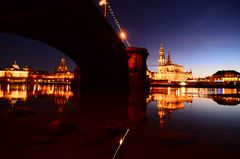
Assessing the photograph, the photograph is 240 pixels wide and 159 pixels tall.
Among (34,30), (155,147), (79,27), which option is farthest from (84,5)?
(155,147)

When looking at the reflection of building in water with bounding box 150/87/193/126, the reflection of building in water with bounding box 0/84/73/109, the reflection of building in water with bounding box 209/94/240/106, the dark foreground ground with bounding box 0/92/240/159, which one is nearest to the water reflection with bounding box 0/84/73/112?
the reflection of building in water with bounding box 0/84/73/109

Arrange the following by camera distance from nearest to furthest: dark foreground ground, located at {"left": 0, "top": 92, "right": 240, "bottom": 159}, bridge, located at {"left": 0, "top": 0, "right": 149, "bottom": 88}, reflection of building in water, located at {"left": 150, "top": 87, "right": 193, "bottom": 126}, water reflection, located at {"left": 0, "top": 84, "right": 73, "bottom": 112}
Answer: dark foreground ground, located at {"left": 0, "top": 92, "right": 240, "bottom": 159}
reflection of building in water, located at {"left": 150, "top": 87, "right": 193, "bottom": 126}
bridge, located at {"left": 0, "top": 0, "right": 149, "bottom": 88}
water reflection, located at {"left": 0, "top": 84, "right": 73, "bottom": 112}

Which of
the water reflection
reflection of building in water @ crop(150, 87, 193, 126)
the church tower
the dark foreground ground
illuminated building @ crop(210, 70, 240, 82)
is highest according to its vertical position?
the church tower

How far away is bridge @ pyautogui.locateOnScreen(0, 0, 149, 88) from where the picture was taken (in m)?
12.5

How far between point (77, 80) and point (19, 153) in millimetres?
35691

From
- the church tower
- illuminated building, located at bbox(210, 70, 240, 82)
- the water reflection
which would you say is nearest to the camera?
the water reflection

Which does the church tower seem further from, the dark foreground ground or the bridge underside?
the dark foreground ground

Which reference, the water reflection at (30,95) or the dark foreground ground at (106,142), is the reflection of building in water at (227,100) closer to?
the dark foreground ground at (106,142)

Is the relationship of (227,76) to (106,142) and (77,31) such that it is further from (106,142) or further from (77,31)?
(106,142)

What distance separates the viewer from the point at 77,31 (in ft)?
63.0

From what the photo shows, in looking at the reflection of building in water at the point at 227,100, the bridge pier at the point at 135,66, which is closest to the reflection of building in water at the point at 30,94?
the bridge pier at the point at 135,66

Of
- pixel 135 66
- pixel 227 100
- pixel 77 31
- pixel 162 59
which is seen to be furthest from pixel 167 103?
pixel 162 59

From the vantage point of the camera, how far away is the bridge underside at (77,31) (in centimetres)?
1255

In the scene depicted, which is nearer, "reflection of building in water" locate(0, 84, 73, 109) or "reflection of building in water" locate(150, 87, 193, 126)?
"reflection of building in water" locate(150, 87, 193, 126)
